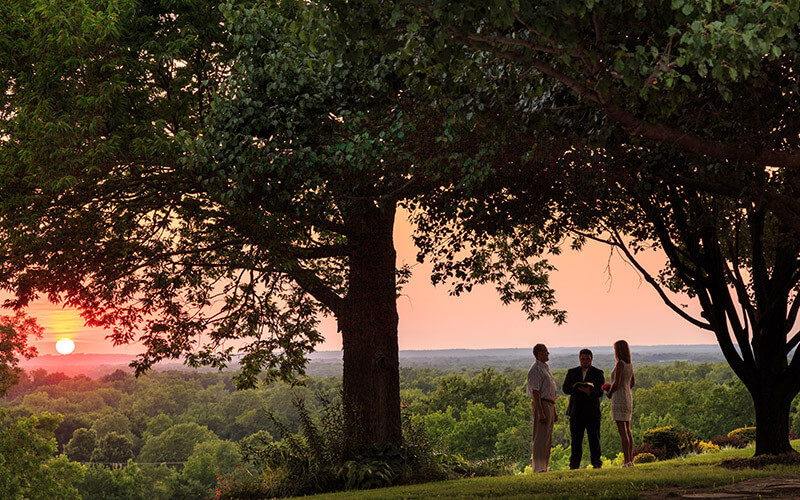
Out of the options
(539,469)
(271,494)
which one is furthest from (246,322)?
(539,469)

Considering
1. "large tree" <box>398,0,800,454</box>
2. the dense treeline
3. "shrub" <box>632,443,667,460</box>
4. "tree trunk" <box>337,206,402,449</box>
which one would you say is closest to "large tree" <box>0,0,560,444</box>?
"tree trunk" <box>337,206,402,449</box>

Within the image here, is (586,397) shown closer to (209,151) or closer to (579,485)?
(579,485)

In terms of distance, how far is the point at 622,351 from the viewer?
527 inches

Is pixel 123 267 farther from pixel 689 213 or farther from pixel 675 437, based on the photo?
pixel 675 437

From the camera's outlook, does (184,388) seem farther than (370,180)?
Yes

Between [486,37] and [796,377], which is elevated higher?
[486,37]

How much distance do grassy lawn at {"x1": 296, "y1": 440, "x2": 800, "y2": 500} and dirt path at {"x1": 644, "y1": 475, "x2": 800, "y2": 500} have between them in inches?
12.5

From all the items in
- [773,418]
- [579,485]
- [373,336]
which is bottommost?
[579,485]

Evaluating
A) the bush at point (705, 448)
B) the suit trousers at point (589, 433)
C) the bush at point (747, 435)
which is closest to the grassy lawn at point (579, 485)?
the suit trousers at point (589, 433)

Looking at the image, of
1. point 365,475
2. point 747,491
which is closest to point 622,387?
point 747,491

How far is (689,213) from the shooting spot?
1456cm

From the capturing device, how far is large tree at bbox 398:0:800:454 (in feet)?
21.7

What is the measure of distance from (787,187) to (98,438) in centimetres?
10379

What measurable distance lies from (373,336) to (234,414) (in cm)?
10677
